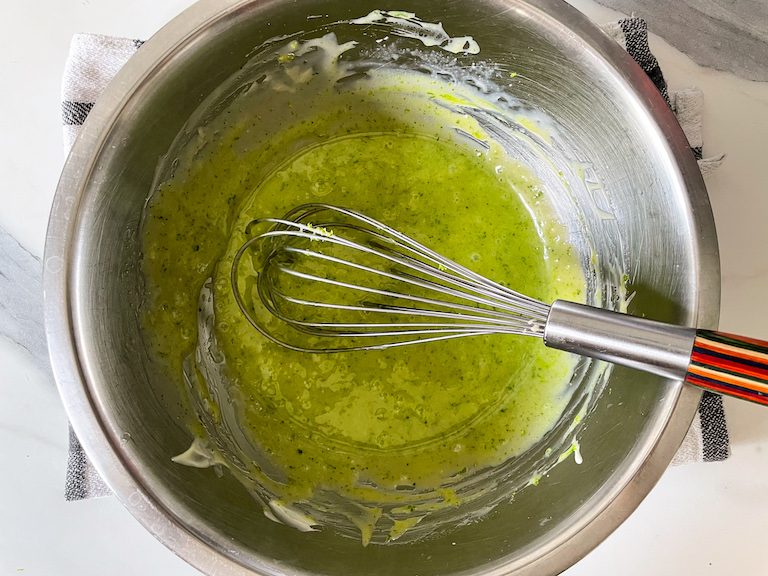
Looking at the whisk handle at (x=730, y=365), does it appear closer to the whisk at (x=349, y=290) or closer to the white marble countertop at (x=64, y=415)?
the whisk at (x=349, y=290)

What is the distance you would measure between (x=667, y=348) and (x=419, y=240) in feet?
1.62

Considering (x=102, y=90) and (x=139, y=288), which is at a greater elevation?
(x=102, y=90)

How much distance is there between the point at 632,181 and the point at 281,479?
2.44 feet

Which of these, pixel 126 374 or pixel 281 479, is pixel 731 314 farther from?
pixel 126 374

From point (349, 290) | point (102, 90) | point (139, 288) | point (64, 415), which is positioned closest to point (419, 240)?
point (349, 290)

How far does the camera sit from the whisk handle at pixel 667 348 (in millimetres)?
620

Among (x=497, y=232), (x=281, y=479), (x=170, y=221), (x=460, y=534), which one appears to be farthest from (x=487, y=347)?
(x=170, y=221)

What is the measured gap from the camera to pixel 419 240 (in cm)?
105

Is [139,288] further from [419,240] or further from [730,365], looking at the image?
[730,365]

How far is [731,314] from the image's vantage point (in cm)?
102

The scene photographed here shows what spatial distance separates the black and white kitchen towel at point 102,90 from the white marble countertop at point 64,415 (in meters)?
0.07

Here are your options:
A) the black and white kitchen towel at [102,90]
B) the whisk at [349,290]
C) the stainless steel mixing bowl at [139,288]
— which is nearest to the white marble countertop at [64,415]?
the black and white kitchen towel at [102,90]

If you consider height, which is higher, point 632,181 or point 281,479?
point 632,181

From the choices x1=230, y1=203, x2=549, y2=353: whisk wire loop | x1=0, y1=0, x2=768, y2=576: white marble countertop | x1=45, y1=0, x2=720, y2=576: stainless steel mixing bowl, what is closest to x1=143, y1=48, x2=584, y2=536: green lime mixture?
x1=230, y1=203, x2=549, y2=353: whisk wire loop
